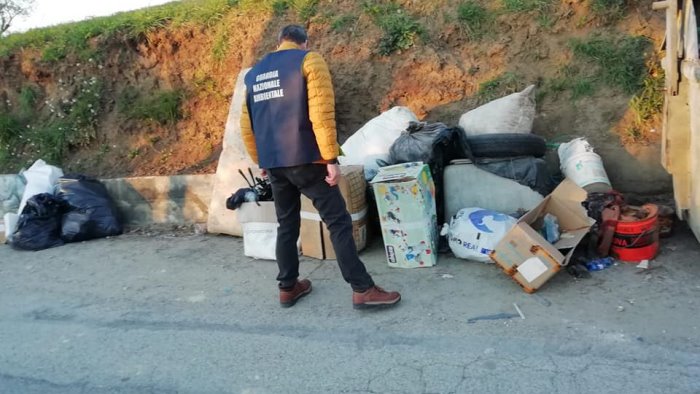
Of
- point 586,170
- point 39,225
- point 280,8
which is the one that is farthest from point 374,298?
point 280,8

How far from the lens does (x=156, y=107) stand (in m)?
7.45

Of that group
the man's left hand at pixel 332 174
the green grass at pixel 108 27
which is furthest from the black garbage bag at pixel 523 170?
the green grass at pixel 108 27

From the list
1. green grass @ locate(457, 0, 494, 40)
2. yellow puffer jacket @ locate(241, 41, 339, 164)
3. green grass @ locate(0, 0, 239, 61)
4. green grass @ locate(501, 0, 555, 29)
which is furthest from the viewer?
green grass @ locate(0, 0, 239, 61)

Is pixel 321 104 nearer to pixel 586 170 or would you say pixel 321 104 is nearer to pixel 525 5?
pixel 586 170

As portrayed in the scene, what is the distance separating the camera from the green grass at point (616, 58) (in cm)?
527

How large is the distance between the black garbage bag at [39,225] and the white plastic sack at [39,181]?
321mm

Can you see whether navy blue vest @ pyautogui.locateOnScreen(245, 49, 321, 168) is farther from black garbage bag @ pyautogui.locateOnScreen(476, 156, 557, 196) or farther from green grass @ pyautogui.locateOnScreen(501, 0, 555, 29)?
green grass @ pyautogui.locateOnScreen(501, 0, 555, 29)

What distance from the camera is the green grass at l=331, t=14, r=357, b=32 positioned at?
6.73 m

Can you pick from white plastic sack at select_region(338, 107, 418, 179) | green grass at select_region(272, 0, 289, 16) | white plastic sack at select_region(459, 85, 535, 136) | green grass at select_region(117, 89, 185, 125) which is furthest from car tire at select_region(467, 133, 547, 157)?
green grass at select_region(117, 89, 185, 125)

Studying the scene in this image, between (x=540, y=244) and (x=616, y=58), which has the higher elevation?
(x=616, y=58)

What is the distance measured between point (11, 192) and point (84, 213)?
1.55 meters

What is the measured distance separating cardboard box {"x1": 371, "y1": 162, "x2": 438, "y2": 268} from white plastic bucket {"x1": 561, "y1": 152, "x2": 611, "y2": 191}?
1.28 metres

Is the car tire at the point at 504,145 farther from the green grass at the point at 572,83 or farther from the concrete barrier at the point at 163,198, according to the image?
the concrete barrier at the point at 163,198

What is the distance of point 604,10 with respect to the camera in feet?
18.6
